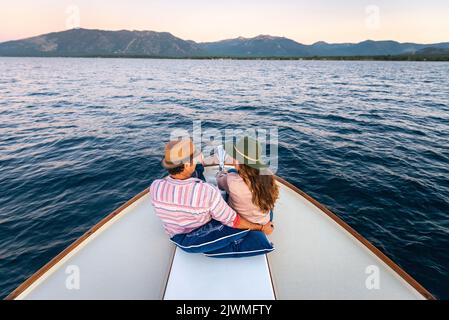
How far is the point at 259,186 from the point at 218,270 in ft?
4.03

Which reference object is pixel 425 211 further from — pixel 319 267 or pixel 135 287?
pixel 135 287

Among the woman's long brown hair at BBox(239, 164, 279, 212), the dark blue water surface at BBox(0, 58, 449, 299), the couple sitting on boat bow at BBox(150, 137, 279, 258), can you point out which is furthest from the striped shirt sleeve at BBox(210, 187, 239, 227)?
the dark blue water surface at BBox(0, 58, 449, 299)

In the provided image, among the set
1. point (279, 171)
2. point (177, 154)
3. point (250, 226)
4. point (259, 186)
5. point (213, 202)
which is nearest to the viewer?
point (177, 154)

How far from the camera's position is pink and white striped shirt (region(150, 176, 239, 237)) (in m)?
2.95

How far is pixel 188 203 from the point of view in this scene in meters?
2.97

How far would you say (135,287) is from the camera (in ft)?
10.6

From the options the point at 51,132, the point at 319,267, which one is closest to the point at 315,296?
the point at 319,267

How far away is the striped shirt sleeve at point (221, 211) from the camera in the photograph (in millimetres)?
3025

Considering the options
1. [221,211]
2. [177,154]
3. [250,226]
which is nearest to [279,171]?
[250,226]

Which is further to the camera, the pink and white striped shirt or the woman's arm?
the woman's arm

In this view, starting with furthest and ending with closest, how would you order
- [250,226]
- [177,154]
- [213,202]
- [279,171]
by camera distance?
[279,171] < [250,226] < [213,202] < [177,154]

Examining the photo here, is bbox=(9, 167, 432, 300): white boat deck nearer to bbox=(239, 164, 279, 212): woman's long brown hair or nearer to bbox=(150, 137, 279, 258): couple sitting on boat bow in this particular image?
bbox=(150, 137, 279, 258): couple sitting on boat bow

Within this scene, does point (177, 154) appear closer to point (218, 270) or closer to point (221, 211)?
point (221, 211)

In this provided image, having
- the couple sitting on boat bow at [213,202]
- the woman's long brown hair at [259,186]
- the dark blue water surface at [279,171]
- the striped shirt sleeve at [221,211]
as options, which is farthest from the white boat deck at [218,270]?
the dark blue water surface at [279,171]
